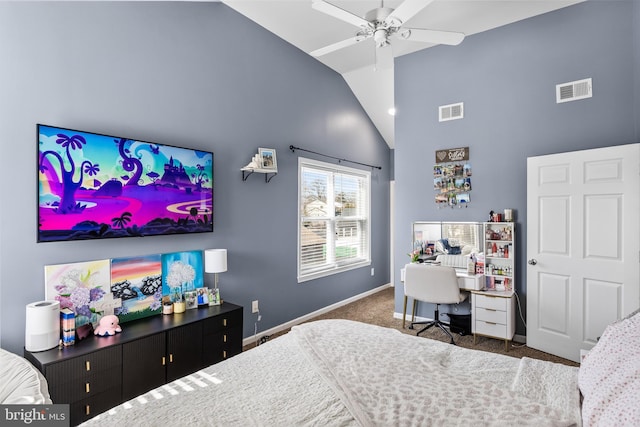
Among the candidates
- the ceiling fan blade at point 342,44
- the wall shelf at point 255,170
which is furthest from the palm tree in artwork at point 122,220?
the ceiling fan blade at point 342,44

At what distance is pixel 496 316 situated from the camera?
129 inches

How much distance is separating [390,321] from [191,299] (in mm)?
2446

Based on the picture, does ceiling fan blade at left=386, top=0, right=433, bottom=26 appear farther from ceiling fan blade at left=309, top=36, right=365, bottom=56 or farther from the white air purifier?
the white air purifier

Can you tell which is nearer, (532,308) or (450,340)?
(532,308)

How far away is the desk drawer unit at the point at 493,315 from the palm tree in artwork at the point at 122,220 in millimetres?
3259

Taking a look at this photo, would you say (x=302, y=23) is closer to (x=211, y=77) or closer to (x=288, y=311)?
(x=211, y=77)

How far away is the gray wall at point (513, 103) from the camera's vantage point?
298cm

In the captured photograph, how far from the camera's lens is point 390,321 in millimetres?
4133

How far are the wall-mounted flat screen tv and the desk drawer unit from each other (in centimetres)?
277

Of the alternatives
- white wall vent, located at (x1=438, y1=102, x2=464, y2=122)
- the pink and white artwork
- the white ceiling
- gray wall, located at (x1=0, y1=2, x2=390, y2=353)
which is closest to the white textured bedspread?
the pink and white artwork

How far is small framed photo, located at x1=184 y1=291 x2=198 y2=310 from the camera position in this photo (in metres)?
2.79

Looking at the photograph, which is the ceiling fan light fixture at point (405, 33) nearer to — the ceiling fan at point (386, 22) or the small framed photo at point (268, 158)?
the ceiling fan at point (386, 22)

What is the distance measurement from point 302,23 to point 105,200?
8.49 ft

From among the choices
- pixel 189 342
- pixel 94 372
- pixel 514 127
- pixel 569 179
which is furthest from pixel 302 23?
pixel 94 372
